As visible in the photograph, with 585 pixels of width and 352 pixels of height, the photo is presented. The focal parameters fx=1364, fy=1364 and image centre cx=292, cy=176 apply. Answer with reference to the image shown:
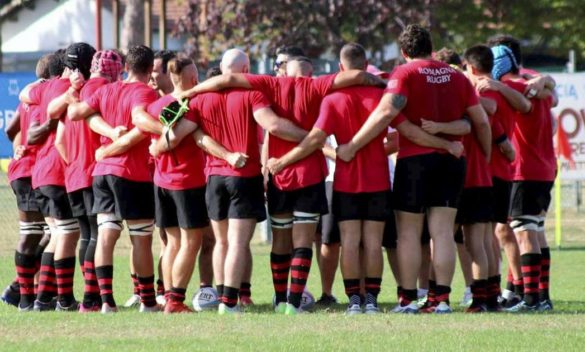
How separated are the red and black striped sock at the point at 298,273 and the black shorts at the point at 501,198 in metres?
1.74

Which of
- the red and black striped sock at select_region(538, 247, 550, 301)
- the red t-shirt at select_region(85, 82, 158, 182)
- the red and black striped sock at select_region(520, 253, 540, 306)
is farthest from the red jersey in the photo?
the red and black striped sock at select_region(538, 247, 550, 301)

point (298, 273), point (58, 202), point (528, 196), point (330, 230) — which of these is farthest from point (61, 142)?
point (528, 196)

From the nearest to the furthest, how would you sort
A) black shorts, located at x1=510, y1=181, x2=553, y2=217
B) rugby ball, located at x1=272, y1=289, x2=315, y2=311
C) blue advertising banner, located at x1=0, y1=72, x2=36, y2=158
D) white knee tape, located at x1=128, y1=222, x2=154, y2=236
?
1. white knee tape, located at x1=128, y1=222, x2=154, y2=236
2. rugby ball, located at x1=272, y1=289, x2=315, y2=311
3. black shorts, located at x1=510, y1=181, x2=553, y2=217
4. blue advertising banner, located at x1=0, y1=72, x2=36, y2=158

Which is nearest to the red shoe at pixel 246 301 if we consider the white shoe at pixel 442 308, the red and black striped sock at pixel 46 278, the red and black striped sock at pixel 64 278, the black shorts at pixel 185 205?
the black shorts at pixel 185 205

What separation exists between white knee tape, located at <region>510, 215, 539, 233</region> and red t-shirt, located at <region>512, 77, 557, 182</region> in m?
0.34

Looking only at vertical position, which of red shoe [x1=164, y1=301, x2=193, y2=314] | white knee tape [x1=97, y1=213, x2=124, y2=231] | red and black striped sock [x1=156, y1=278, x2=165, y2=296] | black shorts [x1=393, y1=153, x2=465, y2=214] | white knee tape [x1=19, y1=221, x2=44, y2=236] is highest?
black shorts [x1=393, y1=153, x2=465, y2=214]

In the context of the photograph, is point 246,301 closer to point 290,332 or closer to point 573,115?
point 290,332

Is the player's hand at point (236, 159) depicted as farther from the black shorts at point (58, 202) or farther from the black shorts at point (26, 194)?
the black shorts at point (26, 194)

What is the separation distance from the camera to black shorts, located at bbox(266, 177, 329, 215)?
11000mm

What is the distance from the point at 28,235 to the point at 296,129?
306 cm

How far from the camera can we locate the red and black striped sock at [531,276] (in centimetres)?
1209

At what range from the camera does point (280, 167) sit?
1096cm

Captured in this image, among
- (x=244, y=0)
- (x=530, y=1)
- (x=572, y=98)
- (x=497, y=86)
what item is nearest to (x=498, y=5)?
(x=530, y=1)

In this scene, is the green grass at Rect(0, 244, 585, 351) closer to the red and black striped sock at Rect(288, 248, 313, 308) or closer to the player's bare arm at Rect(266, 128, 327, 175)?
the red and black striped sock at Rect(288, 248, 313, 308)
